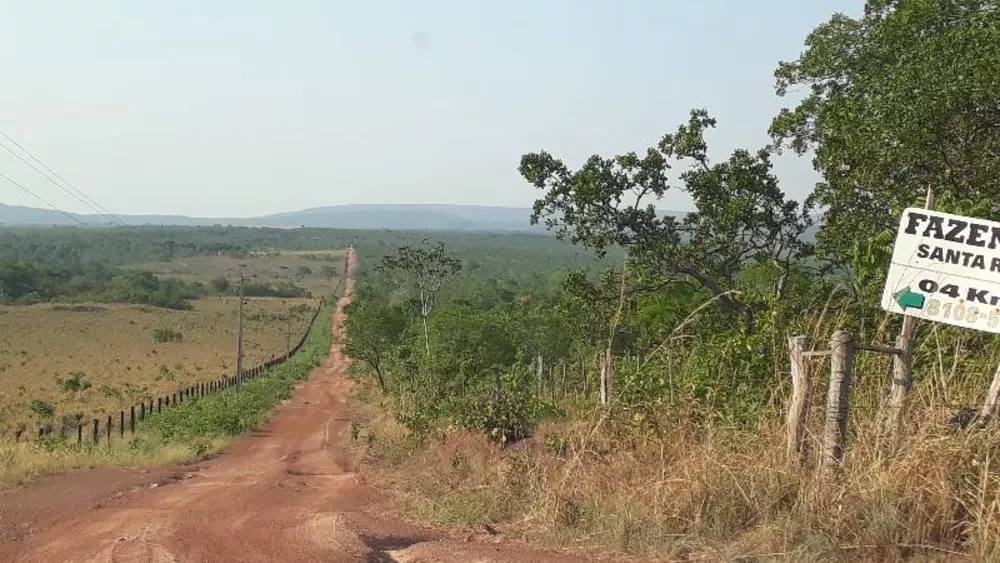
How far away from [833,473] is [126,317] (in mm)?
91069

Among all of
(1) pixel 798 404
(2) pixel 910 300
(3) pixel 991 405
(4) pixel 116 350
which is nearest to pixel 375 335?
(1) pixel 798 404

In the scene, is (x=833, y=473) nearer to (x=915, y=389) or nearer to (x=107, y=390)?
(x=915, y=389)

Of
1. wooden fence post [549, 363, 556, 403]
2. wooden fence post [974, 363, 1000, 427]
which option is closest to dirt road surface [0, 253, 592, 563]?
wooden fence post [974, 363, 1000, 427]

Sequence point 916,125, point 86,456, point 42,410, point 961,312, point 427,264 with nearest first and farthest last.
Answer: point 961,312 < point 916,125 < point 86,456 < point 42,410 < point 427,264

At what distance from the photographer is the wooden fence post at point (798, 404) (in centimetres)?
648

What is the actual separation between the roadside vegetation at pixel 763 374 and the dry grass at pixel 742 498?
2cm

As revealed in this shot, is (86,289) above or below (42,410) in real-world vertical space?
below

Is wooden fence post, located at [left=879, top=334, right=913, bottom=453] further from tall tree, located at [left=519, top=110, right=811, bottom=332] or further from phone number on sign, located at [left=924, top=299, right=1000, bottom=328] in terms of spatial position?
tall tree, located at [left=519, top=110, right=811, bottom=332]

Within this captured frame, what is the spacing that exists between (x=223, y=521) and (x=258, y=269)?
160 meters

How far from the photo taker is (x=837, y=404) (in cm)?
619

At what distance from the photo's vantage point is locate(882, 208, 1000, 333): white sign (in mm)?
6090

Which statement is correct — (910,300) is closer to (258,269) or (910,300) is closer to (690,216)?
(690,216)

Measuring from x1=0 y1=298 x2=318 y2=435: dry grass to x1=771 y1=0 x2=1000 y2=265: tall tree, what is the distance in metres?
25.1

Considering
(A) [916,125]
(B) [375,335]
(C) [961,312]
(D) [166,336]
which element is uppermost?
(A) [916,125]
